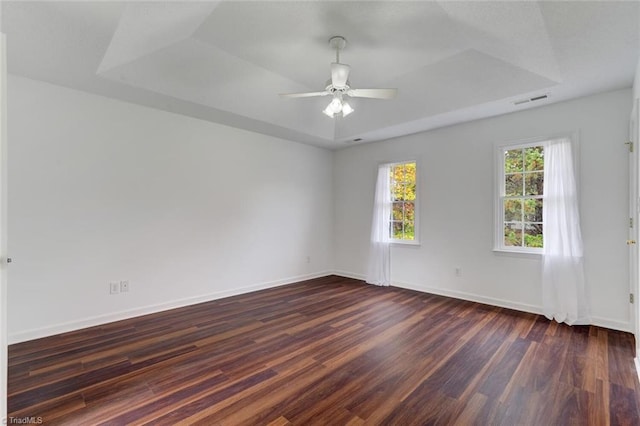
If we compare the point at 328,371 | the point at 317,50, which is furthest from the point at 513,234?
the point at 317,50

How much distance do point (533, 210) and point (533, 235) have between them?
0.33m

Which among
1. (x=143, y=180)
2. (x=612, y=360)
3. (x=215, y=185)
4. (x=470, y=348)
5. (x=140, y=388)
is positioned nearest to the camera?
(x=140, y=388)

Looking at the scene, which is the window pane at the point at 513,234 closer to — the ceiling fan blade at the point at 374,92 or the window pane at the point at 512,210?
the window pane at the point at 512,210

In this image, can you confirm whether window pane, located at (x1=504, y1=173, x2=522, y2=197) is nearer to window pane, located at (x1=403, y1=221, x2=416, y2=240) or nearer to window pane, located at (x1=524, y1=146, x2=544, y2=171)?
window pane, located at (x1=524, y1=146, x2=544, y2=171)

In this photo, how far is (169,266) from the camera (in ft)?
12.9

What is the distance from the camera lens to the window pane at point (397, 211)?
5.27 metres

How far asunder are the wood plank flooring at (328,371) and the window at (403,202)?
5.48 ft

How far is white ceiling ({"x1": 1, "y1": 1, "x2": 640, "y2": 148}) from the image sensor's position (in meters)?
2.36

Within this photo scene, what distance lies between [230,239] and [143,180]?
1442 mm

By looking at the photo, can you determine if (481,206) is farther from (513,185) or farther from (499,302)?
(499,302)

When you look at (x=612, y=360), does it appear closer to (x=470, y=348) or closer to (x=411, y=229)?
(x=470, y=348)

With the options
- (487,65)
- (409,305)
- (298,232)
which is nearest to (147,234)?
(298,232)

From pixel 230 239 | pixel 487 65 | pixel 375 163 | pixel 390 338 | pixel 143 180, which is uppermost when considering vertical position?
pixel 487 65

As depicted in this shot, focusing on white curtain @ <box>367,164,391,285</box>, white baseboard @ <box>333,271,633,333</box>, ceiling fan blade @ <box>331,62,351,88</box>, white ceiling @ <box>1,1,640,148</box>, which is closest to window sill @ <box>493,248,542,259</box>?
white baseboard @ <box>333,271,633,333</box>
